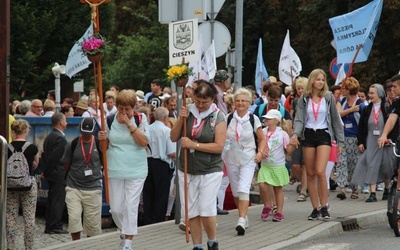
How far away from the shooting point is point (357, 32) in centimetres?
1697

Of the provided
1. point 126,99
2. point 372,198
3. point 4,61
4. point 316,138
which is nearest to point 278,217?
point 316,138

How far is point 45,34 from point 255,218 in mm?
23062

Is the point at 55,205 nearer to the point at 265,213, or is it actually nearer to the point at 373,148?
the point at 265,213

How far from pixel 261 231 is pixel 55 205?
12.4ft

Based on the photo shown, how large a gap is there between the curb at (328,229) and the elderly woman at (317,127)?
497 mm

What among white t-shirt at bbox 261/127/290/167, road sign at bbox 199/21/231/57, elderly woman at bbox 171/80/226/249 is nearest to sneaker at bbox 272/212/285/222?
white t-shirt at bbox 261/127/290/167

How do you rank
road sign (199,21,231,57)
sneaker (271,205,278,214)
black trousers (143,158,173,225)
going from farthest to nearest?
road sign (199,21,231,57) → black trousers (143,158,173,225) → sneaker (271,205,278,214)

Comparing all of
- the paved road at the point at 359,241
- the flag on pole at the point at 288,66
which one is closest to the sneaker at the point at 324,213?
the paved road at the point at 359,241

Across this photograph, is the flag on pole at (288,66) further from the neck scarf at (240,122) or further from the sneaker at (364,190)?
the neck scarf at (240,122)

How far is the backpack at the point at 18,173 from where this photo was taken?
12.5 meters

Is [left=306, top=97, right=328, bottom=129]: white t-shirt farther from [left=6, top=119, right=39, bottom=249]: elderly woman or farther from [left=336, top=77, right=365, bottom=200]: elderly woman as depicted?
[left=336, top=77, right=365, bottom=200]: elderly woman

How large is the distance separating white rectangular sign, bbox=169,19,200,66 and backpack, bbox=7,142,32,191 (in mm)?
2064

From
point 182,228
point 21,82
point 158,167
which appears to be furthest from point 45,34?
point 182,228

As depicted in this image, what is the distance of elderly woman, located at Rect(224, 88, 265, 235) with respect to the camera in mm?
12828
